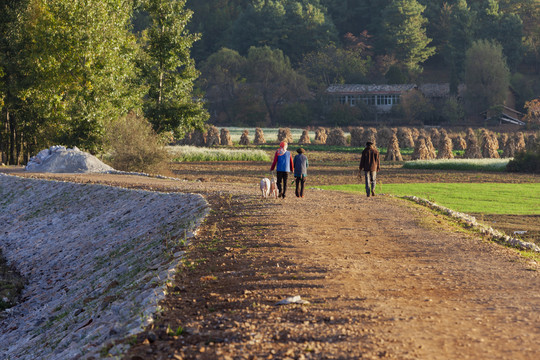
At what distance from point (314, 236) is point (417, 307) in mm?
4939

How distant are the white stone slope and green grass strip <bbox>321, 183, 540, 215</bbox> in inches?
406

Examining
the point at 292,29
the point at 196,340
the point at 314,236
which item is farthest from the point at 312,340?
the point at 292,29

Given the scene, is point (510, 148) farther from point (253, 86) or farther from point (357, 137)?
point (253, 86)

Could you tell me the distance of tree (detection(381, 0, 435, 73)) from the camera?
96625mm

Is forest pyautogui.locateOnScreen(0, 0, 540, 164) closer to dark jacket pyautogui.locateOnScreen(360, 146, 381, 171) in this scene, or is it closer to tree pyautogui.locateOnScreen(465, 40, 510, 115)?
tree pyautogui.locateOnScreen(465, 40, 510, 115)

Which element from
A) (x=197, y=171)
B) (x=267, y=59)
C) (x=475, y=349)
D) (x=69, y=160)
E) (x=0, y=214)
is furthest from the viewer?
(x=267, y=59)

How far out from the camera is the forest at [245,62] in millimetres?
33594

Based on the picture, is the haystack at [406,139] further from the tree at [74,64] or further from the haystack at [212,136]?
the tree at [74,64]

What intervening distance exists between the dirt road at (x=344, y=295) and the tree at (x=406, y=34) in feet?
279

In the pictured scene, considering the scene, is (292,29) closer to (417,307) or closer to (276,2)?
(276,2)

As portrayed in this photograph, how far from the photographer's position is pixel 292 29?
103188 millimetres

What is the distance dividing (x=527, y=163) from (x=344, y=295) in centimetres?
3695

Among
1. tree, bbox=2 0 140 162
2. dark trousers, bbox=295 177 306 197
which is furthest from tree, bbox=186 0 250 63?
dark trousers, bbox=295 177 306 197

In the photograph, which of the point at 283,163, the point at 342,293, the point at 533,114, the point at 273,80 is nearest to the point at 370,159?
the point at 283,163
